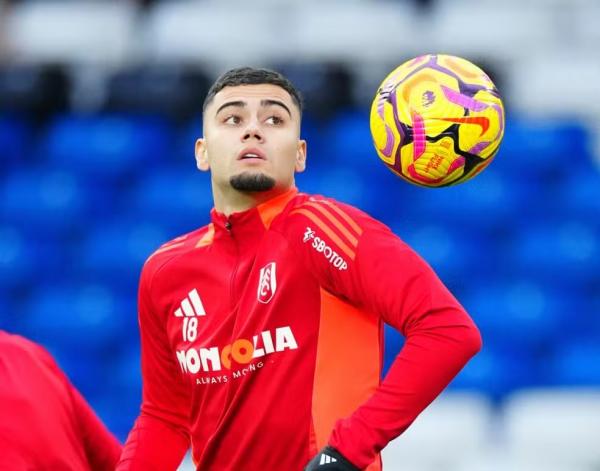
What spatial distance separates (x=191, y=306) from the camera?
3.76m

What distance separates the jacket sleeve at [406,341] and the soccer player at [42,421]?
0.96 meters

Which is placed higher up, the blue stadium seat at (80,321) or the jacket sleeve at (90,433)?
the blue stadium seat at (80,321)

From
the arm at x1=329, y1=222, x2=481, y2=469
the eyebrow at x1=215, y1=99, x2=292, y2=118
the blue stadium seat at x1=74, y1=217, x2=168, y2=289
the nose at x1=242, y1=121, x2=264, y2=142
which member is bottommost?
the arm at x1=329, y1=222, x2=481, y2=469

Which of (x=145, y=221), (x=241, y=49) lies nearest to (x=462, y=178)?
(x=145, y=221)

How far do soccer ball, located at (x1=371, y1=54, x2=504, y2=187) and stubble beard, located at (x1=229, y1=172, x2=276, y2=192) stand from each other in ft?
1.03

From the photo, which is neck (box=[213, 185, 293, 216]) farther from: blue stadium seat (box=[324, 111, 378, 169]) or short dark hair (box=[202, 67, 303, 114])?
blue stadium seat (box=[324, 111, 378, 169])

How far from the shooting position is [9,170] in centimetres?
916

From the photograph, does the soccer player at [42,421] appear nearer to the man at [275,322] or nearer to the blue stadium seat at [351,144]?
the man at [275,322]

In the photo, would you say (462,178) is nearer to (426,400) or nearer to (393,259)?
(393,259)

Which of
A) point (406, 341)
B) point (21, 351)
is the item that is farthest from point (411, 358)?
point (21, 351)

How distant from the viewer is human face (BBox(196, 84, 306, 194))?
3.71 metres

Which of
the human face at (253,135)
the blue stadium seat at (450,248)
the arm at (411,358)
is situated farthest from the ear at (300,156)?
the blue stadium seat at (450,248)

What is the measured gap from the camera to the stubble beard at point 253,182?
12.1ft

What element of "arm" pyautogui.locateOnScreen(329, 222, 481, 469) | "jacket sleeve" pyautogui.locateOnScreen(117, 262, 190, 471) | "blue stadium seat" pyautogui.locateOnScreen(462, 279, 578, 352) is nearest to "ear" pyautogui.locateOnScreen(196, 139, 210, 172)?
"jacket sleeve" pyautogui.locateOnScreen(117, 262, 190, 471)
